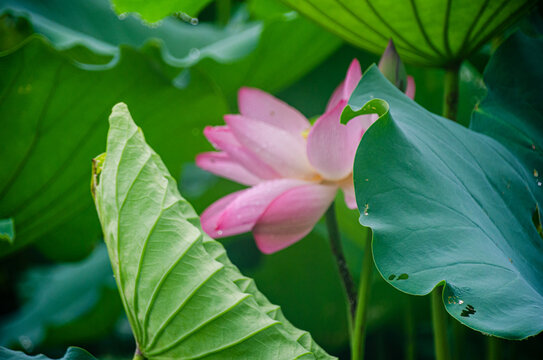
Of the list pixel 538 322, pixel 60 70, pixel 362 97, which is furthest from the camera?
pixel 60 70

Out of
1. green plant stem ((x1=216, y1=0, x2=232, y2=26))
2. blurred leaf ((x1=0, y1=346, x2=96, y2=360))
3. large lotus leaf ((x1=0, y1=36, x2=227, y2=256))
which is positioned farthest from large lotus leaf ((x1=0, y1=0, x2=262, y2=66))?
blurred leaf ((x1=0, y1=346, x2=96, y2=360))

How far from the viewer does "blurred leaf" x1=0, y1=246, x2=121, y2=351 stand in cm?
117

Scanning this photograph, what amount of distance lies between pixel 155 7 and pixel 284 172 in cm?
34

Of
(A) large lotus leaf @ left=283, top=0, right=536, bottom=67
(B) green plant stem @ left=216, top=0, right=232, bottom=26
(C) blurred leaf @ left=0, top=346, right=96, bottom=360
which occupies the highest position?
(A) large lotus leaf @ left=283, top=0, right=536, bottom=67

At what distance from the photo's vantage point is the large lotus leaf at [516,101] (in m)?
0.65

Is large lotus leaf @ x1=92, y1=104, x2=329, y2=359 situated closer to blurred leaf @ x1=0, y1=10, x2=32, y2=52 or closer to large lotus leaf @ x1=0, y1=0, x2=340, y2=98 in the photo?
large lotus leaf @ x1=0, y1=0, x2=340, y2=98

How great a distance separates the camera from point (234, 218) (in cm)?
58

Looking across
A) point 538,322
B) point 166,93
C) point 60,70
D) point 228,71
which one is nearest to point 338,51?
point 228,71

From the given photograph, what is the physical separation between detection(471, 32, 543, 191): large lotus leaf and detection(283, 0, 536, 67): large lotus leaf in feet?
0.13

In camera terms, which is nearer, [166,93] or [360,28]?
[360,28]

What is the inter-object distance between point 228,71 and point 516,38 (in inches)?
23.9

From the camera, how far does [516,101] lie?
2.22ft

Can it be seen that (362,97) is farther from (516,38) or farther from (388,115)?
(516,38)

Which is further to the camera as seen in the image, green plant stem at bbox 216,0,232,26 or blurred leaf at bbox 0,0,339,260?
green plant stem at bbox 216,0,232,26
